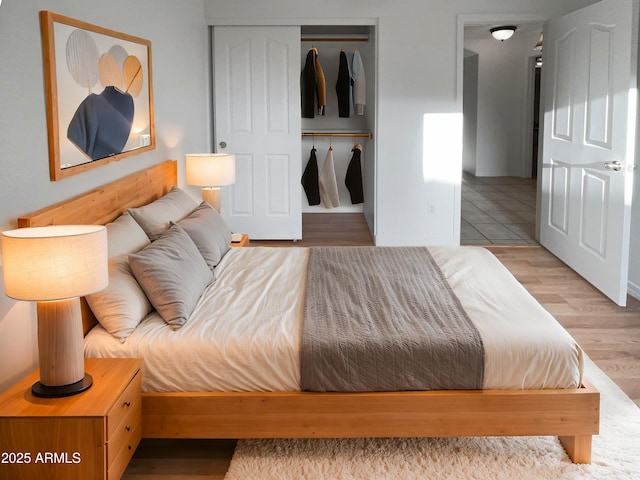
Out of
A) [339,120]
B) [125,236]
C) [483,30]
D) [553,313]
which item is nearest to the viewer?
[125,236]

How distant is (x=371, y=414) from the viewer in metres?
2.81

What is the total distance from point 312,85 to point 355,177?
1.02 metres

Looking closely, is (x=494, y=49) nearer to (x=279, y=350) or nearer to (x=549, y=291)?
(x=549, y=291)

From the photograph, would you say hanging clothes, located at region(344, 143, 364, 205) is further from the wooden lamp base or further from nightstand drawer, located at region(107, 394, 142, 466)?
the wooden lamp base

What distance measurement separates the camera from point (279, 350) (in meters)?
2.81

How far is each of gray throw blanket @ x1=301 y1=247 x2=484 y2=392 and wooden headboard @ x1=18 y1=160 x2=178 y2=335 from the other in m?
0.92

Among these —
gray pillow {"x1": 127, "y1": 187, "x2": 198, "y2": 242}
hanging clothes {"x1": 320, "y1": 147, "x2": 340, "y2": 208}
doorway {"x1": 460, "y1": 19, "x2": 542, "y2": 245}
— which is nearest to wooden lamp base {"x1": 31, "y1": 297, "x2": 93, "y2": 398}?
gray pillow {"x1": 127, "y1": 187, "x2": 198, "y2": 242}

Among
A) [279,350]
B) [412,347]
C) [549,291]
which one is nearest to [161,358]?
[279,350]

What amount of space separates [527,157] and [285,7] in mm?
6162

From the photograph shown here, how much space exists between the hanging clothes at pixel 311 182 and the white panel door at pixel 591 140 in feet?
7.71

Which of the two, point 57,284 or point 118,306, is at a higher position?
point 57,284

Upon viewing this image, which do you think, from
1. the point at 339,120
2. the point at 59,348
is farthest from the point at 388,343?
the point at 339,120

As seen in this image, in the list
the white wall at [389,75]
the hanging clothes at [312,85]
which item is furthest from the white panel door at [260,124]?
the hanging clothes at [312,85]

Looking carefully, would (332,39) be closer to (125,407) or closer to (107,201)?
(107,201)
